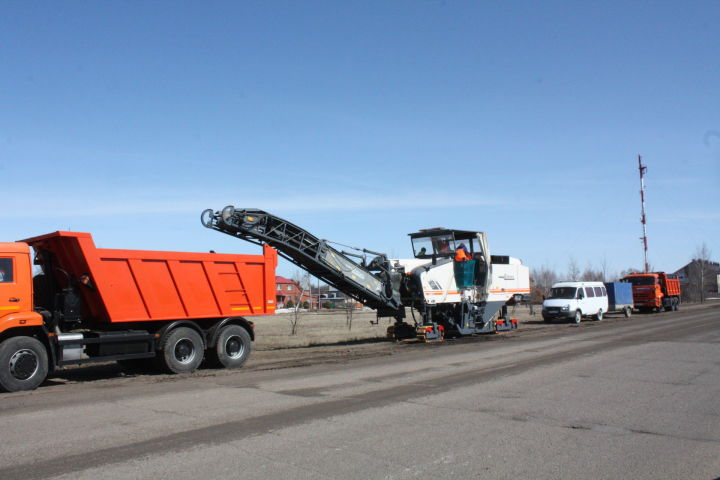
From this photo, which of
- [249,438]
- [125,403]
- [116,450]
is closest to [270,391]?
[125,403]

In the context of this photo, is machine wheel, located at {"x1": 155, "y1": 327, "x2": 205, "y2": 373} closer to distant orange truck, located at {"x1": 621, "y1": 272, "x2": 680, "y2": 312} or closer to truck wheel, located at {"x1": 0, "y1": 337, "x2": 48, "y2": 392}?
truck wheel, located at {"x1": 0, "y1": 337, "x2": 48, "y2": 392}

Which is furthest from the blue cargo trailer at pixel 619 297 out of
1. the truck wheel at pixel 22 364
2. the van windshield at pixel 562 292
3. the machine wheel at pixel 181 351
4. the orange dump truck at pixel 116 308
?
the truck wheel at pixel 22 364

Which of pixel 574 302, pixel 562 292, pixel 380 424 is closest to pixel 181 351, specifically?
pixel 380 424

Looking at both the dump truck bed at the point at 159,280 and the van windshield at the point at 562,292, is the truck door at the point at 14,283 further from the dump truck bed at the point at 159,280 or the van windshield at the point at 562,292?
the van windshield at the point at 562,292

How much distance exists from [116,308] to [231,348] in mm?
3032

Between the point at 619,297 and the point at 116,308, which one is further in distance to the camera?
the point at 619,297

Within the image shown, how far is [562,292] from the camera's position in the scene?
3362 centimetres

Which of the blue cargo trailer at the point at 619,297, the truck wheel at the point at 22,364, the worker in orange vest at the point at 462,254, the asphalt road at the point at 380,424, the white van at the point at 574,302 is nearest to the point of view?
the asphalt road at the point at 380,424

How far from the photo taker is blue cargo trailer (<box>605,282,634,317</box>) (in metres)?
37.3

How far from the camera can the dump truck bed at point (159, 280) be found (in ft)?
40.8

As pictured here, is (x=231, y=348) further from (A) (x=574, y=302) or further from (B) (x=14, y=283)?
(A) (x=574, y=302)

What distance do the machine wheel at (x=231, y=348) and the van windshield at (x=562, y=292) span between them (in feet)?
76.7

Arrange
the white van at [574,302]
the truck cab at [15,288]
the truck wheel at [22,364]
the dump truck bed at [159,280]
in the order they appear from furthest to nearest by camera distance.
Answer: the white van at [574,302], the dump truck bed at [159,280], the truck cab at [15,288], the truck wheel at [22,364]

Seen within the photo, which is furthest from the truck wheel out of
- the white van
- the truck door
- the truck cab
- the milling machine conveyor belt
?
the white van
